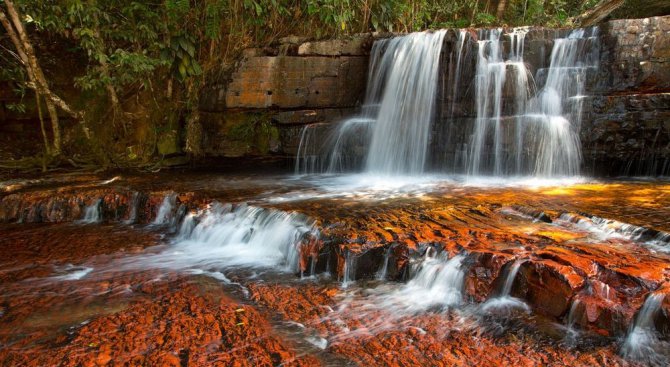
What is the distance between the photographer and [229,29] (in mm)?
9617

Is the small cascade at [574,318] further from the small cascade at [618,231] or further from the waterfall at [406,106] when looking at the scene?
the waterfall at [406,106]

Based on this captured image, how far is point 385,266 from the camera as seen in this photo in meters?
Answer: 4.10

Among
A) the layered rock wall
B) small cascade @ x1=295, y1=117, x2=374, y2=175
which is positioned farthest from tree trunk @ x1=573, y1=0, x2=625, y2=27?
small cascade @ x1=295, y1=117, x2=374, y2=175

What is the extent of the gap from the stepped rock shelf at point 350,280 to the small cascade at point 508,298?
0.01m

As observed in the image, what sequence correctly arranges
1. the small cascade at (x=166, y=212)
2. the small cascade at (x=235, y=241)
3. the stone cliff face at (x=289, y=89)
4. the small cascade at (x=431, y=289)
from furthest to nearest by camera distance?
the stone cliff face at (x=289, y=89), the small cascade at (x=166, y=212), the small cascade at (x=235, y=241), the small cascade at (x=431, y=289)

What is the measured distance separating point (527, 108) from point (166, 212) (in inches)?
246

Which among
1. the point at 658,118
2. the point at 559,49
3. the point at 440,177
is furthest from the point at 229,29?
the point at 658,118

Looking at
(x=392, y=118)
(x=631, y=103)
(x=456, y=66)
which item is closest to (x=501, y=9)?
(x=456, y=66)

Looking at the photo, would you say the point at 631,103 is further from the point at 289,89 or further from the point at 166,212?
the point at 166,212

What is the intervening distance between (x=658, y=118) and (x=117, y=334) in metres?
7.81

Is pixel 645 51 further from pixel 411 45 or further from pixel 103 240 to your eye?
pixel 103 240

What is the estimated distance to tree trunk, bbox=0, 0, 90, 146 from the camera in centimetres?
775

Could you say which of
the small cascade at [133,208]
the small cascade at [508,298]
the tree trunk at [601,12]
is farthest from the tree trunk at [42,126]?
the tree trunk at [601,12]

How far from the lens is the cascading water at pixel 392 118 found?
8.52 metres
